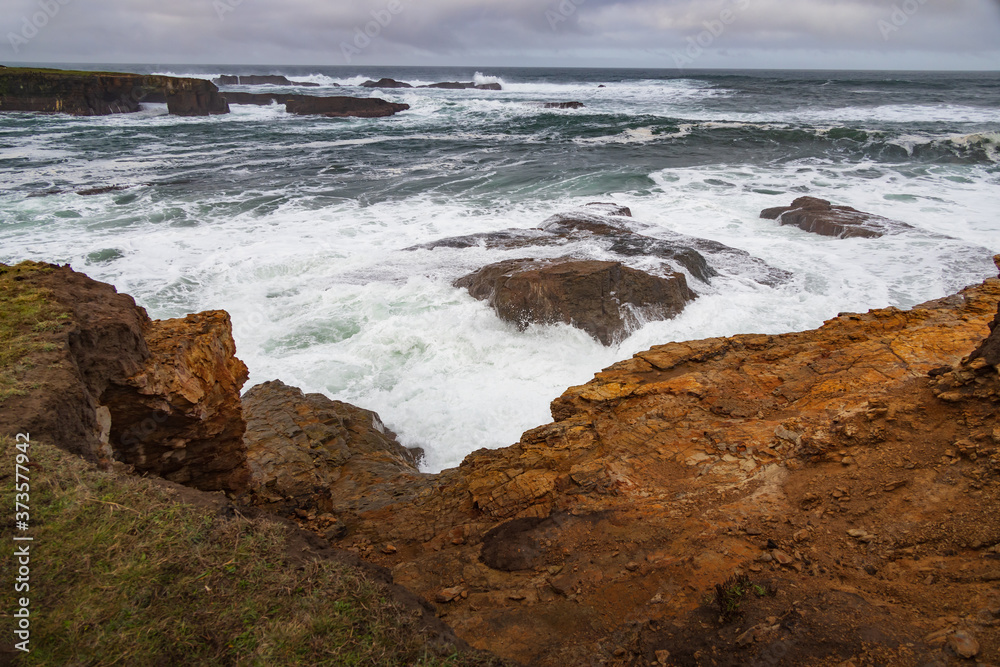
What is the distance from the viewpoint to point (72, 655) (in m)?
2.40

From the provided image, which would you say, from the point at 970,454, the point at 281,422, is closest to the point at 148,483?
the point at 281,422

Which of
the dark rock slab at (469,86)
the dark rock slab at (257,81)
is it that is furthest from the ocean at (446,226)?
the dark rock slab at (257,81)

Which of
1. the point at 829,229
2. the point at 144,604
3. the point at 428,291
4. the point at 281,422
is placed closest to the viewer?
the point at 144,604

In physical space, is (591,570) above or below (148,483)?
below

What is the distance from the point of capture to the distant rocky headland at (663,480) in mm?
3219

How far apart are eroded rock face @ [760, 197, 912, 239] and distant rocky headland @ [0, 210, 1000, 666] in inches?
300

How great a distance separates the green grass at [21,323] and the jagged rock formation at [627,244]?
8652mm

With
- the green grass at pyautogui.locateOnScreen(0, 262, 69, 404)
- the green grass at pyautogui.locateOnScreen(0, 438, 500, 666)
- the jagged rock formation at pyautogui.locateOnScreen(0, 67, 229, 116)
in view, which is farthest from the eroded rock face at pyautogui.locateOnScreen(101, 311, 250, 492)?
the jagged rock formation at pyautogui.locateOnScreen(0, 67, 229, 116)

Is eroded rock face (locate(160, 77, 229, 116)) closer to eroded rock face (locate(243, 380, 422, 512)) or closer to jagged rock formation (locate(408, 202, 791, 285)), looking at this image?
jagged rock formation (locate(408, 202, 791, 285))

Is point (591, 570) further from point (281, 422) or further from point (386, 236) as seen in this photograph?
point (386, 236)

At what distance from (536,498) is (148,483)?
2874mm

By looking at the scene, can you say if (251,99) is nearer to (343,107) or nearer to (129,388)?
(343,107)

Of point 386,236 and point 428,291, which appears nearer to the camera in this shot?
point 428,291

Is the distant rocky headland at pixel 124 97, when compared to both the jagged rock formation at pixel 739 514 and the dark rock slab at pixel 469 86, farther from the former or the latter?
the jagged rock formation at pixel 739 514
